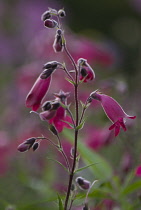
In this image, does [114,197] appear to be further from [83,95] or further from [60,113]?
[83,95]

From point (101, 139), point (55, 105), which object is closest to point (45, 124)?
point (101, 139)

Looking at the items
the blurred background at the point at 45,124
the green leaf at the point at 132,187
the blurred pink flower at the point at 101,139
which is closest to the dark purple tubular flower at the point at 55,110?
the blurred background at the point at 45,124

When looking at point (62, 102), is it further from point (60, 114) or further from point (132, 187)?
point (132, 187)

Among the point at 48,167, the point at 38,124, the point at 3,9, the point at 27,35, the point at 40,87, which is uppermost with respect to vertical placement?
the point at 3,9

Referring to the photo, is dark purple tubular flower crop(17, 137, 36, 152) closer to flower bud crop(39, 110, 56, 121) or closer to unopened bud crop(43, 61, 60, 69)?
flower bud crop(39, 110, 56, 121)

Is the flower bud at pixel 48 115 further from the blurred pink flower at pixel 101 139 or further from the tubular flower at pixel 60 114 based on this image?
the blurred pink flower at pixel 101 139

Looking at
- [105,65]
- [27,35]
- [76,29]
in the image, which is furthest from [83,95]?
[76,29]
